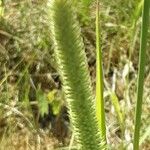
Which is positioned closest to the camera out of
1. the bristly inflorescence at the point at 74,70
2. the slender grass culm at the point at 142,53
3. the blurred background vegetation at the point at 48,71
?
the bristly inflorescence at the point at 74,70

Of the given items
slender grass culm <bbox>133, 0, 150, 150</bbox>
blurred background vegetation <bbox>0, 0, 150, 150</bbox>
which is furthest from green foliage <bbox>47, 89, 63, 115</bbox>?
slender grass culm <bbox>133, 0, 150, 150</bbox>

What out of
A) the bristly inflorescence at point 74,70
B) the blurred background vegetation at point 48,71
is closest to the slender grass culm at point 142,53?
the bristly inflorescence at point 74,70

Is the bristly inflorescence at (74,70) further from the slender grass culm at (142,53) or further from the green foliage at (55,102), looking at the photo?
the green foliage at (55,102)

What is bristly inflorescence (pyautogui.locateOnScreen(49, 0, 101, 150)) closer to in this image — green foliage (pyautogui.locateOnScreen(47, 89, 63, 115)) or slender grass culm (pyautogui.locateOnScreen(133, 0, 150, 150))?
slender grass culm (pyautogui.locateOnScreen(133, 0, 150, 150))

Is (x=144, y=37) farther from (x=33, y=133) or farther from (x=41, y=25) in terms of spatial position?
(x=41, y=25)

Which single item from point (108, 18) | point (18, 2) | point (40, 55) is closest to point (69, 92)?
point (40, 55)

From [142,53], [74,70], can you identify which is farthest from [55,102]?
[74,70]
